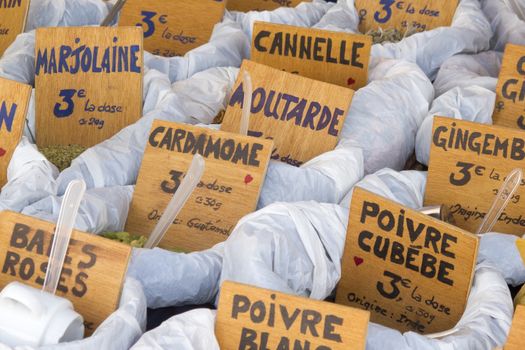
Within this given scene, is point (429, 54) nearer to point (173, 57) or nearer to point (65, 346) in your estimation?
point (173, 57)

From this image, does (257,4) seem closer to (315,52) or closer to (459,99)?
(315,52)

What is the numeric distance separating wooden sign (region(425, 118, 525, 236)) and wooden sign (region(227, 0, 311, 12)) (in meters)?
1.06

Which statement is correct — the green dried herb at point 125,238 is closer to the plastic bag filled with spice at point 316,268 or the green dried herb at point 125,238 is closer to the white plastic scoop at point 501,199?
the plastic bag filled with spice at point 316,268

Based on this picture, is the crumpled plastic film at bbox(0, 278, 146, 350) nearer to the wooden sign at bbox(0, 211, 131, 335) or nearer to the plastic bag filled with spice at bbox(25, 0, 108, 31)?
the wooden sign at bbox(0, 211, 131, 335)

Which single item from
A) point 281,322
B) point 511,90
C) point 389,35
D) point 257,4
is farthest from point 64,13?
point 281,322

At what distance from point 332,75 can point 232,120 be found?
0.28m

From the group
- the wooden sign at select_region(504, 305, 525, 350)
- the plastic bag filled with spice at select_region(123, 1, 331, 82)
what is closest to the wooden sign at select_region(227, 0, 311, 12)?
the plastic bag filled with spice at select_region(123, 1, 331, 82)

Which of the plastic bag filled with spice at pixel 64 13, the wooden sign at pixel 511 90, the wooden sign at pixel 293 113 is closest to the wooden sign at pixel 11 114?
the wooden sign at pixel 293 113

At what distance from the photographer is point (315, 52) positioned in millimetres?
1868

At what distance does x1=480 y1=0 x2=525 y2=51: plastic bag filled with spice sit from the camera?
218cm

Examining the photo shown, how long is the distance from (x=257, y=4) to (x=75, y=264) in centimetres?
145

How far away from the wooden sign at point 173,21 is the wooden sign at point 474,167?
2.70ft

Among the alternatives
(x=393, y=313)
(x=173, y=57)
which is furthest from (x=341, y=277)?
(x=173, y=57)

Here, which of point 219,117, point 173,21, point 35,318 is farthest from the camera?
point 173,21
